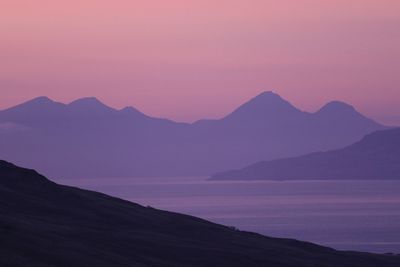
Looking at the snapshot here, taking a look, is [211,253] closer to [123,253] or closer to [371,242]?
[123,253]

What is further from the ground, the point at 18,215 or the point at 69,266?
the point at 18,215

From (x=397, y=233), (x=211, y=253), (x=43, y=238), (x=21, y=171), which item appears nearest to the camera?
(x=43, y=238)

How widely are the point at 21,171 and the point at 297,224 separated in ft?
312

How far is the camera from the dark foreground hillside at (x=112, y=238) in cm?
4634

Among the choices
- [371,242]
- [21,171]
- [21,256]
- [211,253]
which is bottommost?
[21,256]

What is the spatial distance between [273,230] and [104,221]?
9160 centimetres

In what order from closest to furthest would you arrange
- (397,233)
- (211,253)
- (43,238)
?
(43,238)
(211,253)
(397,233)

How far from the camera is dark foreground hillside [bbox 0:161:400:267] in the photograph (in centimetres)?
4634

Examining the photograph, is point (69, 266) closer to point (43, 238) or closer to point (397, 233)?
point (43, 238)

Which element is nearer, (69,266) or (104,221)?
(69,266)

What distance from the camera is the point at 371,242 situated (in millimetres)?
126000

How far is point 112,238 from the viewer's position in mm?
55438

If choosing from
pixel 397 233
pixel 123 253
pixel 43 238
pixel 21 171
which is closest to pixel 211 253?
pixel 123 253

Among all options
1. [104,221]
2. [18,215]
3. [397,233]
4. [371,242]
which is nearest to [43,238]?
[18,215]
